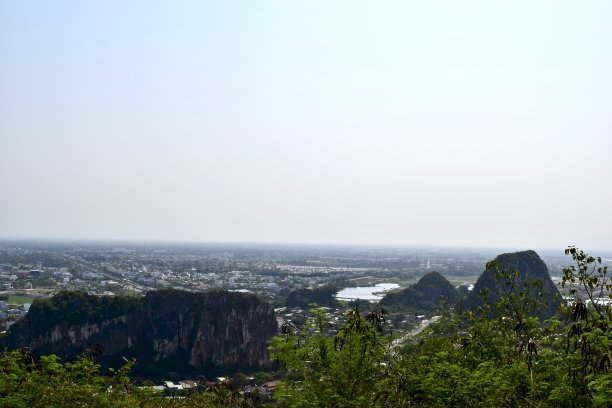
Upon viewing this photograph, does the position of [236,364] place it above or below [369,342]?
below

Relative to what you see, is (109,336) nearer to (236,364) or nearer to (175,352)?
(175,352)

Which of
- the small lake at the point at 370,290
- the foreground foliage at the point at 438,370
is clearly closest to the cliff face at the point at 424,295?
the small lake at the point at 370,290

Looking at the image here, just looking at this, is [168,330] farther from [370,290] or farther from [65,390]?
[370,290]

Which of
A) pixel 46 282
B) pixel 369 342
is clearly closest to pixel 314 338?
pixel 369 342

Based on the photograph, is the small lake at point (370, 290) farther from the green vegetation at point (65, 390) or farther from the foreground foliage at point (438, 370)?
the foreground foliage at point (438, 370)

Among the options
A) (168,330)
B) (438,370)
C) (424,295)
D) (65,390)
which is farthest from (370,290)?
(65,390)
